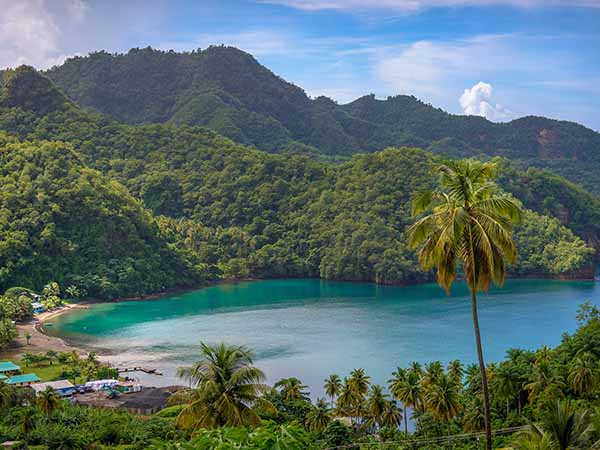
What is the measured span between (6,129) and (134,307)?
50.1 metres

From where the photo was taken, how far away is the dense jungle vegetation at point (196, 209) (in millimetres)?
74000

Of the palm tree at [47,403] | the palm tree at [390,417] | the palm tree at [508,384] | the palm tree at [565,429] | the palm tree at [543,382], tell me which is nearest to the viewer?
the palm tree at [565,429]

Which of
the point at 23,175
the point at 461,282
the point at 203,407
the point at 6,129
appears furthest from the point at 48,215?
the point at 203,407

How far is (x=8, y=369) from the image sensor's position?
1592 inches

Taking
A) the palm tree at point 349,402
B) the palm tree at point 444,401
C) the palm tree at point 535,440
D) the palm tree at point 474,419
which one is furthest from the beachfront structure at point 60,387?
the palm tree at point 535,440

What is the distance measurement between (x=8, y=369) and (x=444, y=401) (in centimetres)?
2698

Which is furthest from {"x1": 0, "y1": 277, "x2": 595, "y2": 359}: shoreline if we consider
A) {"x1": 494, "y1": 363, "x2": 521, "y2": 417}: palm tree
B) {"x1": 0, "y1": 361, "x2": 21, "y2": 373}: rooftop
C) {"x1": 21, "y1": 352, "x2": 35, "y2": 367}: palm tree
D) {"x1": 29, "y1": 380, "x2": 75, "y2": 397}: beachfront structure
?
{"x1": 494, "y1": 363, "x2": 521, "y2": 417}: palm tree

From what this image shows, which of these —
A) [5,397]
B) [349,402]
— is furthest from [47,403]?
[349,402]

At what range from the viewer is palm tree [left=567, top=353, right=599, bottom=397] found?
80.9 feet

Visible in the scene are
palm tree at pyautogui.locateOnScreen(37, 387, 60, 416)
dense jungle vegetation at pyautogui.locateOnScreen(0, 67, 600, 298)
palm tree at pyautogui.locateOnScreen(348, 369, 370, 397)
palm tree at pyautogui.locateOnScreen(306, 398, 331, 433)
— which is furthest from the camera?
dense jungle vegetation at pyautogui.locateOnScreen(0, 67, 600, 298)

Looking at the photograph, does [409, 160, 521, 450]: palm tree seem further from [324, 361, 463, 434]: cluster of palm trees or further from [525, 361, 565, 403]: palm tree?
[324, 361, 463, 434]: cluster of palm trees

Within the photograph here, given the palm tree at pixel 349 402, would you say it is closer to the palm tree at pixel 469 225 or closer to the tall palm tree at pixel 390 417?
the tall palm tree at pixel 390 417

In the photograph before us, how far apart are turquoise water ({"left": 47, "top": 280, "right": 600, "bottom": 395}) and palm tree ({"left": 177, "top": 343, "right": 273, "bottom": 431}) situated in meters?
25.5

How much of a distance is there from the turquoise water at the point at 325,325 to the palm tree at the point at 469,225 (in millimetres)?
29268
